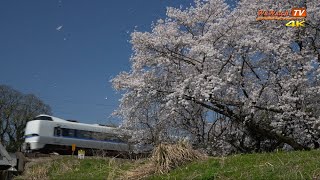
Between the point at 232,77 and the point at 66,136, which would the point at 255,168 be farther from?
the point at 66,136

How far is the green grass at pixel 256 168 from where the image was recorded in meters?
7.57

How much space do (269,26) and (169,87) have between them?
5335 millimetres

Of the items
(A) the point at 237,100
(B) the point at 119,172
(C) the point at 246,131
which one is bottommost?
Answer: (B) the point at 119,172

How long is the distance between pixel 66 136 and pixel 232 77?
17001 millimetres

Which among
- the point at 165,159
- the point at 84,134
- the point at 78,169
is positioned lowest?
the point at 78,169

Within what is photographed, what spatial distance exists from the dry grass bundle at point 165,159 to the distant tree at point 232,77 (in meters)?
7.55

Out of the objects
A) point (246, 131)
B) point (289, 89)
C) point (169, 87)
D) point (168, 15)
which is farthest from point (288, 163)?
point (168, 15)

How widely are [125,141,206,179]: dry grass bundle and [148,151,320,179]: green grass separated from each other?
0.34 m

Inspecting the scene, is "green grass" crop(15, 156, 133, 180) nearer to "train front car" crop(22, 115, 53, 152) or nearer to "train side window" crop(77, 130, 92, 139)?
"train front car" crop(22, 115, 53, 152)

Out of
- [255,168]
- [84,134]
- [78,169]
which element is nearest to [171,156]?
[255,168]

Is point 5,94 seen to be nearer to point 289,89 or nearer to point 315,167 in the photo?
point 289,89

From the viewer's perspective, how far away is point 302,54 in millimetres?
18609

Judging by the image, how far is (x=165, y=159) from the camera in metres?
10.6

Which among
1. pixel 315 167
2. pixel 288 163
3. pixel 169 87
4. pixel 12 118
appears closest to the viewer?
pixel 315 167
